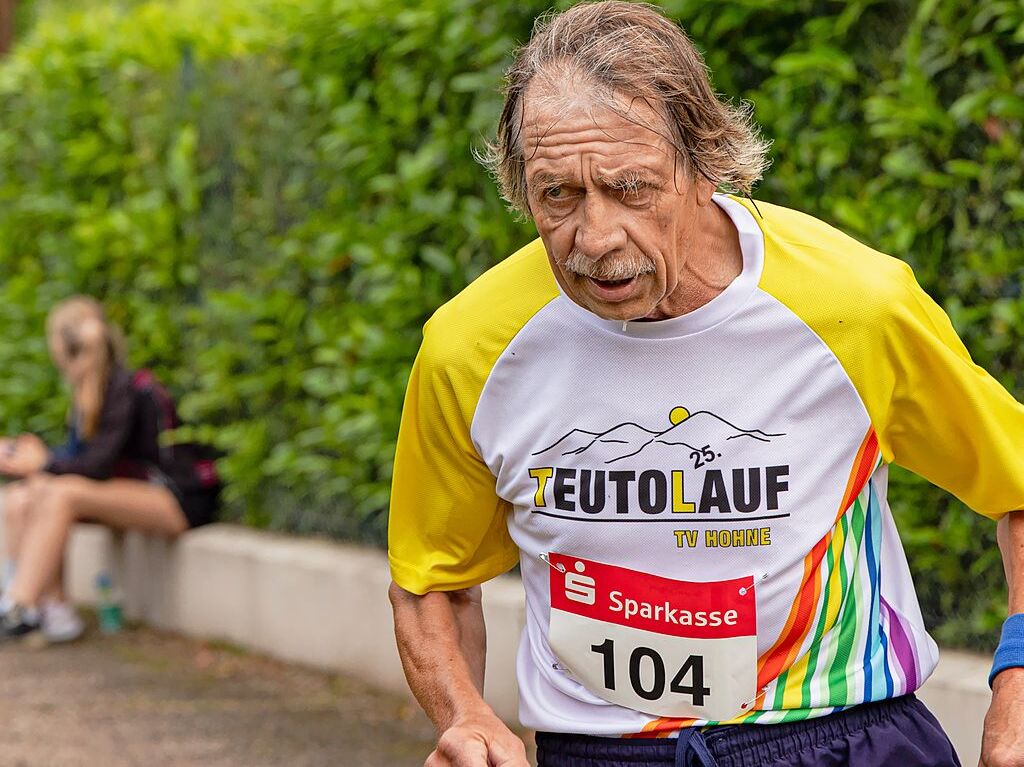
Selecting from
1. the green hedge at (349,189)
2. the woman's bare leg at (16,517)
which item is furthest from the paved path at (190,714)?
the green hedge at (349,189)

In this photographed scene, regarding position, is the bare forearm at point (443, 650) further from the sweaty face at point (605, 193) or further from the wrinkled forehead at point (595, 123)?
the wrinkled forehead at point (595, 123)

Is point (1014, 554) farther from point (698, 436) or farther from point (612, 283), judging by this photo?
point (612, 283)

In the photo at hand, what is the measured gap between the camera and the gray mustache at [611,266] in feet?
7.16

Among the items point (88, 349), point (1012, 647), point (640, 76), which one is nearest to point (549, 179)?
point (640, 76)

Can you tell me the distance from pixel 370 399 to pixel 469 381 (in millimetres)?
3388

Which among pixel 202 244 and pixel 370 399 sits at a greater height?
pixel 202 244

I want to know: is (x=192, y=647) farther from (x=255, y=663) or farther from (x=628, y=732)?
(x=628, y=732)

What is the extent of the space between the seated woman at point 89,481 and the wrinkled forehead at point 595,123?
17.0 ft

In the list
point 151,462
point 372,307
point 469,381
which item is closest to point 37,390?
point 151,462

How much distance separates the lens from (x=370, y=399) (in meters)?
5.86

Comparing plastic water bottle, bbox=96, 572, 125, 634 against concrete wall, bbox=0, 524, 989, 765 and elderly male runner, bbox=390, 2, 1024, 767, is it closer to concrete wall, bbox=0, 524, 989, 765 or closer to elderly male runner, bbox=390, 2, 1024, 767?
concrete wall, bbox=0, 524, 989, 765

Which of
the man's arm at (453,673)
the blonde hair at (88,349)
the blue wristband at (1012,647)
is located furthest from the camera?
the blonde hair at (88,349)

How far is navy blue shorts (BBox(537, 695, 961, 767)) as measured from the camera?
2.37 m

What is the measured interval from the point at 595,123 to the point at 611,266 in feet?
0.65
